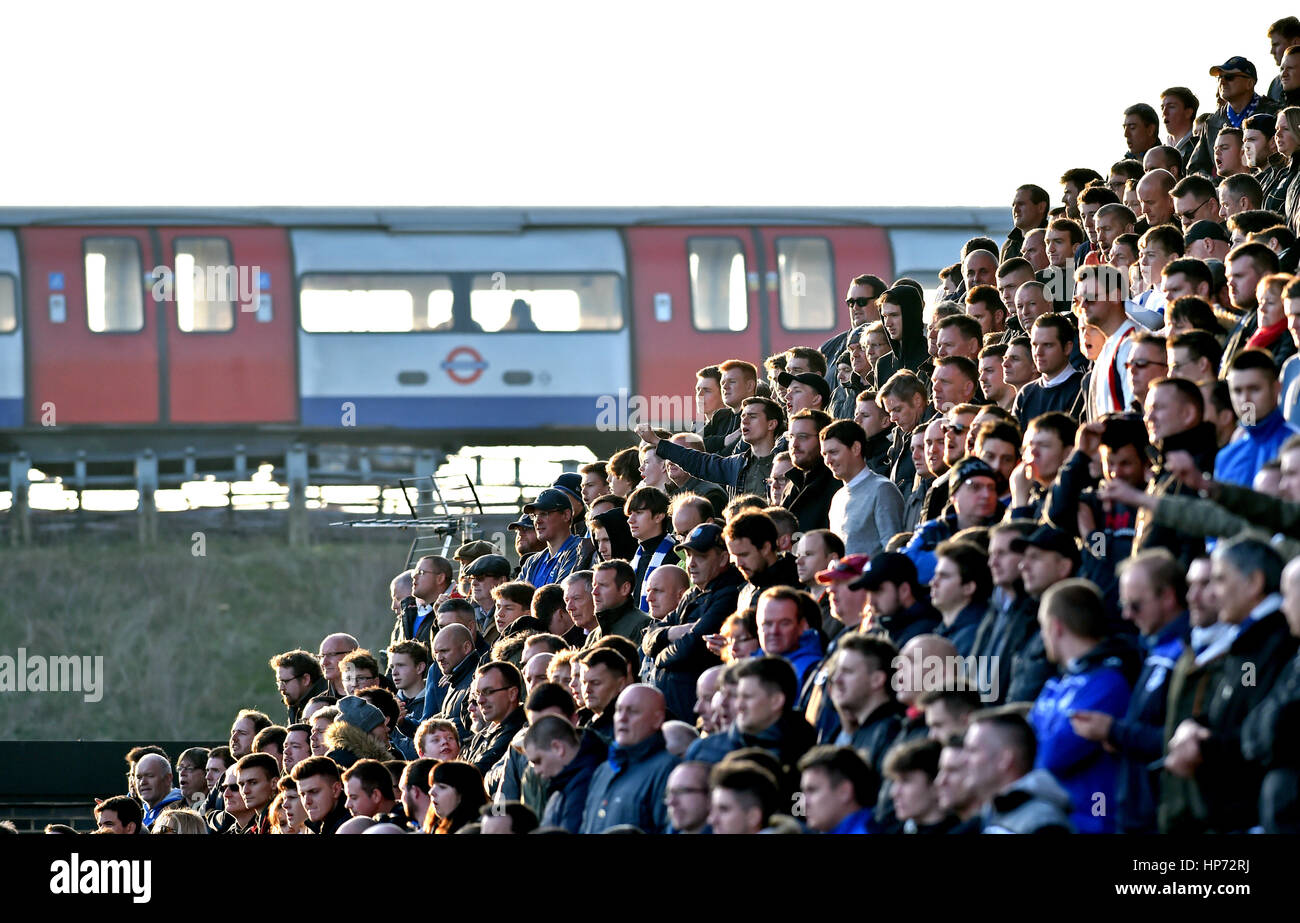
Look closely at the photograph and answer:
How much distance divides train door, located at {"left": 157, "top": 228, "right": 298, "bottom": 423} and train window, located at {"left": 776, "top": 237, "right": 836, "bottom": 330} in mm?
6060

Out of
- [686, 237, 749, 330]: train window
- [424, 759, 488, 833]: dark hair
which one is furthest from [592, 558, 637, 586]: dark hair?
[686, 237, 749, 330]: train window

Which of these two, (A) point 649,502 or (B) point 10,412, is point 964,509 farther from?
(B) point 10,412

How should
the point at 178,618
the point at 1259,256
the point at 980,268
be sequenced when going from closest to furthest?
the point at 1259,256 → the point at 980,268 → the point at 178,618

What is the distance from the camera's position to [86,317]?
24.5 meters

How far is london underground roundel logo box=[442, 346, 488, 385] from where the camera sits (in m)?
25.1

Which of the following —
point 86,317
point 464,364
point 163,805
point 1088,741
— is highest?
point 86,317

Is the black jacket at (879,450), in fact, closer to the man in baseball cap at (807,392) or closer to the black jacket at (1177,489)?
the man in baseball cap at (807,392)

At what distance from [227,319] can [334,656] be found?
1060cm

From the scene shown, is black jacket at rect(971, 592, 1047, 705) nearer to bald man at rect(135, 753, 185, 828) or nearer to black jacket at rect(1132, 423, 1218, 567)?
black jacket at rect(1132, 423, 1218, 567)

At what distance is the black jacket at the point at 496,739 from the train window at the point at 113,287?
15.1 meters

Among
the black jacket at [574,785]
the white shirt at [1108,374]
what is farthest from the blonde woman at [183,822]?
the white shirt at [1108,374]

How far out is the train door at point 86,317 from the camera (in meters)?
24.4

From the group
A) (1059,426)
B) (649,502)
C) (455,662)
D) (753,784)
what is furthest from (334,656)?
(753,784)
